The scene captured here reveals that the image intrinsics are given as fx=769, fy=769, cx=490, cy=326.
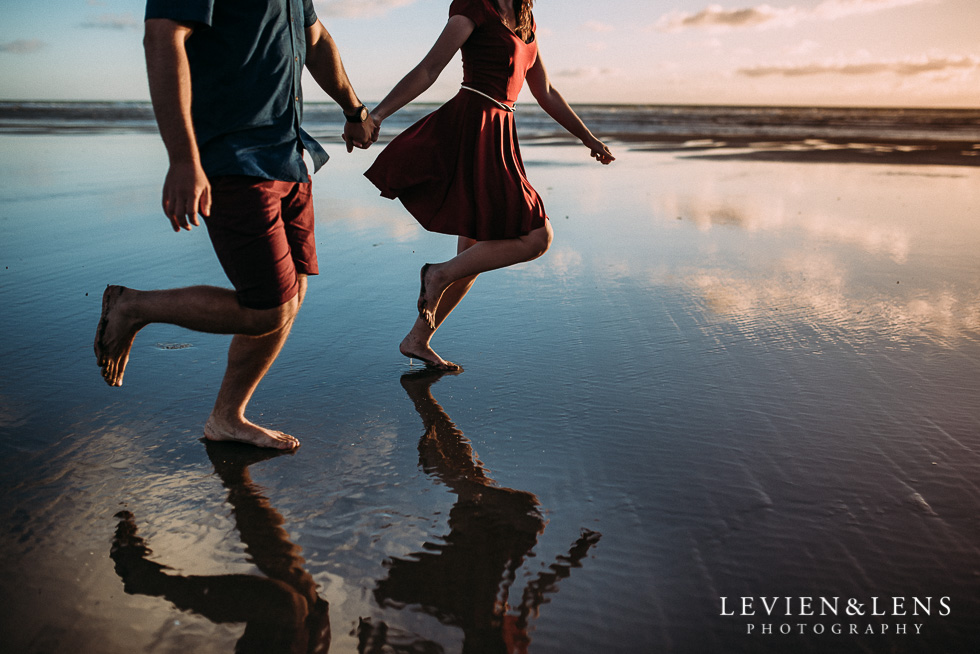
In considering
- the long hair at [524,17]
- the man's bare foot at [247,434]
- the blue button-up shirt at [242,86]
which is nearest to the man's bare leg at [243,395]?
the man's bare foot at [247,434]

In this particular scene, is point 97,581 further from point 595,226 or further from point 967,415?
point 595,226

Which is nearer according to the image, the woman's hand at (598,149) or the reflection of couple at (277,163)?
the reflection of couple at (277,163)

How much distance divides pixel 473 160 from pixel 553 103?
28.2 inches

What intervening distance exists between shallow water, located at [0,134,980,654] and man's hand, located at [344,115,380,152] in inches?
34.3

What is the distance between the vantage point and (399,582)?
1649mm

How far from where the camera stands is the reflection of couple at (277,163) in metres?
1.94

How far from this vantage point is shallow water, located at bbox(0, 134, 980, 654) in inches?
61.6

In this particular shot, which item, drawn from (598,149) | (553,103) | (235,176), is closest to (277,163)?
(235,176)

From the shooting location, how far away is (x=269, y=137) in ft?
7.05

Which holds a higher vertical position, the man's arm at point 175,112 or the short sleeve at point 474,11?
the short sleeve at point 474,11

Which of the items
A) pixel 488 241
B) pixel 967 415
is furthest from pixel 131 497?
pixel 967 415

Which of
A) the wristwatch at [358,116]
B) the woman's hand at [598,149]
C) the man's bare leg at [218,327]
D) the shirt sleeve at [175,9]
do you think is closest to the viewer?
the shirt sleeve at [175,9]

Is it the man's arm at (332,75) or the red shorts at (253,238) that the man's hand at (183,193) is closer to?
the red shorts at (253,238)

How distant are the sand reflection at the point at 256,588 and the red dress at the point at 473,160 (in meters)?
1.42
